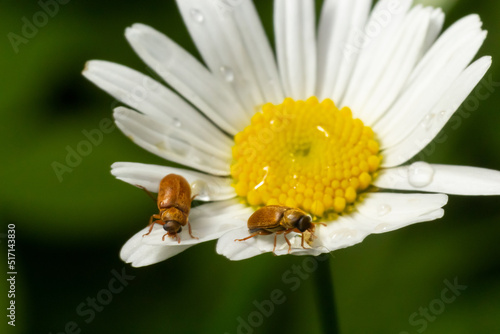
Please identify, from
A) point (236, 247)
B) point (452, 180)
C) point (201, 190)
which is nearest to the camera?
A: point (236, 247)

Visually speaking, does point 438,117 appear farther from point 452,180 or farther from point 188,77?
point 188,77

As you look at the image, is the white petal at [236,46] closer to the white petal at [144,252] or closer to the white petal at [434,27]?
the white petal at [434,27]

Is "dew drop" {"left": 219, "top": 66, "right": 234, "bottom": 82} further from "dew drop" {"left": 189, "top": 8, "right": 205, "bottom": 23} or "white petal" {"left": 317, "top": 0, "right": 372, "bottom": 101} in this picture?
"white petal" {"left": 317, "top": 0, "right": 372, "bottom": 101}

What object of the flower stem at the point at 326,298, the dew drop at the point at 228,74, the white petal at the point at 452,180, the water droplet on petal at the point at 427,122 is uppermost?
the dew drop at the point at 228,74

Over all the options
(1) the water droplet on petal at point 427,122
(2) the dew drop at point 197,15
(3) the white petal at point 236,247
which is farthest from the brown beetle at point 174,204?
(1) the water droplet on petal at point 427,122

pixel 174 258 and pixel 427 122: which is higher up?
pixel 427 122

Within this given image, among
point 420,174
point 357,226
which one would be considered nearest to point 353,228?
point 357,226

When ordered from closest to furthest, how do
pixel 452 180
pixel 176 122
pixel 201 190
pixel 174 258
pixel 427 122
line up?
pixel 452 180
pixel 427 122
pixel 201 190
pixel 176 122
pixel 174 258
